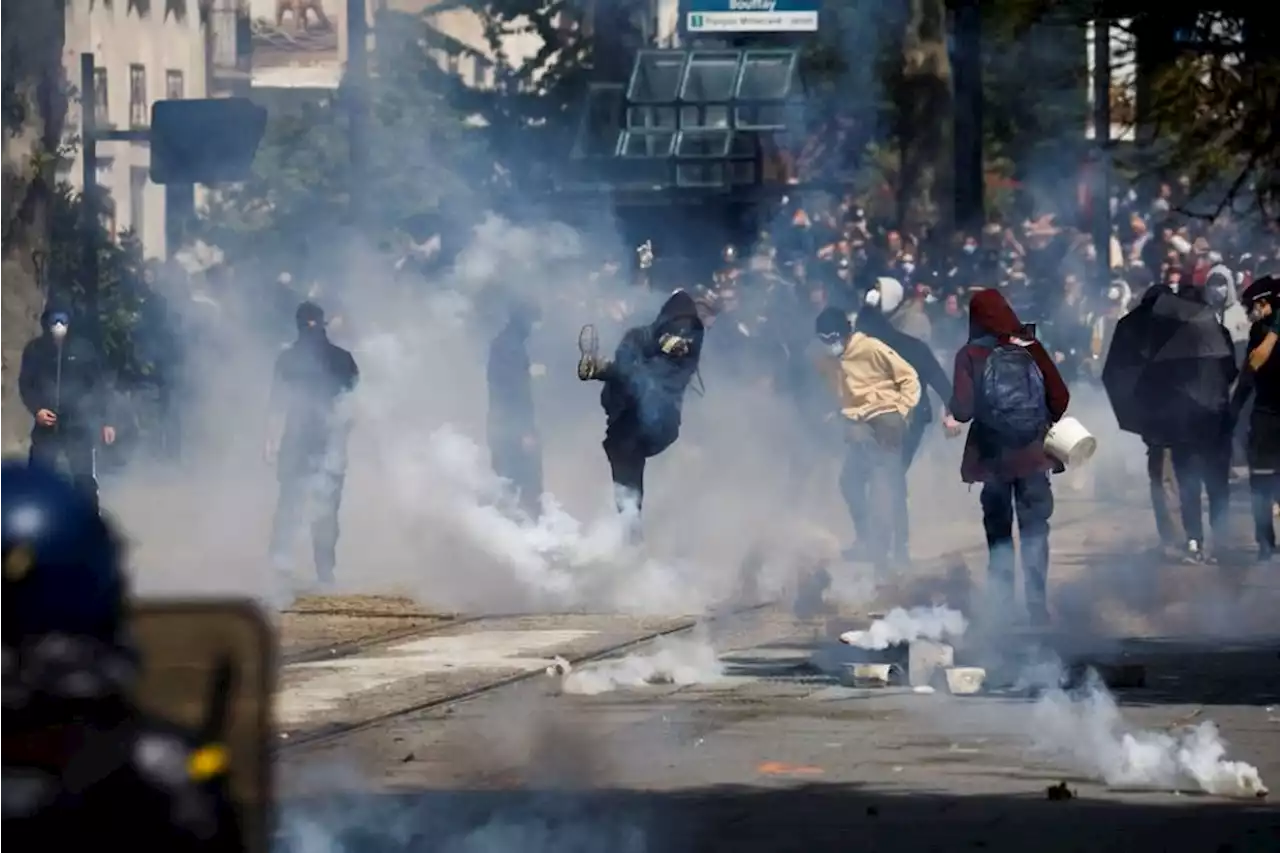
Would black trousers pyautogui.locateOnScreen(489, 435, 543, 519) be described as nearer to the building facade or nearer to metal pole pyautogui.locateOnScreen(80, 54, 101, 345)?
metal pole pyautogui.locateOnScreen(80, 54, 101, 345)

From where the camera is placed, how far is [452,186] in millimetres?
33000

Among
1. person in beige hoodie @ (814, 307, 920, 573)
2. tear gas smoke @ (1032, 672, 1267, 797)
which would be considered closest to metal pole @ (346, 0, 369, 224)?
person in beige hoodie @ (814, 307, 920, 573)

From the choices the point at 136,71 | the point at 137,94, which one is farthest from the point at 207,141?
the point at 137,94

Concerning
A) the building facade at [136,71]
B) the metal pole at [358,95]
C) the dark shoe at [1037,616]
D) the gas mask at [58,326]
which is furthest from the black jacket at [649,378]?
the building facade at [136,71]

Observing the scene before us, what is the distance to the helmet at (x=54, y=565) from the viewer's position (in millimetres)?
4781

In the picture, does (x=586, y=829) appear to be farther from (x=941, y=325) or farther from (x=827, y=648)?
(x=941, y=325)

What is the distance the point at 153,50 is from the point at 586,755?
4012cm

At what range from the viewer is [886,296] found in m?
18.6

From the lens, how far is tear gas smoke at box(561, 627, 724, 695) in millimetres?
11602

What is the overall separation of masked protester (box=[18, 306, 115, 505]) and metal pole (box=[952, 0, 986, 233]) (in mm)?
6839

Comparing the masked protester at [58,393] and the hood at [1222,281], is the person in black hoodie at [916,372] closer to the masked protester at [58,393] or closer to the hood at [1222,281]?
the hood at [1222,281]

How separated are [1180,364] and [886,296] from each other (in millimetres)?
2195

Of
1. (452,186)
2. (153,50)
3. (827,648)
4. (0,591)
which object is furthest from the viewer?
(153,50)

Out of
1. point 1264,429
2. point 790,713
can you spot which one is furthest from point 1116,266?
point 790,713
